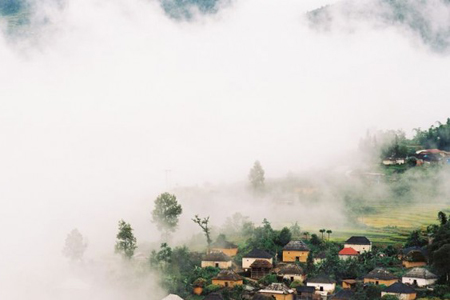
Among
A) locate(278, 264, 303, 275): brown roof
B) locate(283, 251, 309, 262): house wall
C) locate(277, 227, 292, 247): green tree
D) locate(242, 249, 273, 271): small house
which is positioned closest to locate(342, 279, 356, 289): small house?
locate(278, 264, 303, 275): brown roof

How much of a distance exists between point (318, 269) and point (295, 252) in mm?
3527

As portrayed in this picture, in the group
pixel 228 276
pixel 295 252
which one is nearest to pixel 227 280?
pixel 228 276

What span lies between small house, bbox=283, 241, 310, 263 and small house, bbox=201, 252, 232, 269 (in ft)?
11.6

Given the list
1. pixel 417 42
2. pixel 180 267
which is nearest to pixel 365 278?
pixel 180 267

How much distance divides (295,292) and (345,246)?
309 inches

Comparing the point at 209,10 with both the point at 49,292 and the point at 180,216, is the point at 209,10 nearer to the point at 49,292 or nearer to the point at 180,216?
the point at 180,216

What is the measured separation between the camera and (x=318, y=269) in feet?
163

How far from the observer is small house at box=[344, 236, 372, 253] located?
176ft

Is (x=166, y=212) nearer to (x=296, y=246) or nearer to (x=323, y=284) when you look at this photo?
(x=296, y=246)

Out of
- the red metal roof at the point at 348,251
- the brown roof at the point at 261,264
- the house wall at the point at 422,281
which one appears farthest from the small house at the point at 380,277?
the brown roof at the point at 261,264

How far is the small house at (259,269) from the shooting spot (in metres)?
50.8

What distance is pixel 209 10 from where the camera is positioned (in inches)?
5241

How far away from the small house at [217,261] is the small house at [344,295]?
889cm

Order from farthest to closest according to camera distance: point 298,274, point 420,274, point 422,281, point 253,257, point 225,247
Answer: point 225,247, point 253,257, point 298,274, point 420,274, point 422,281
